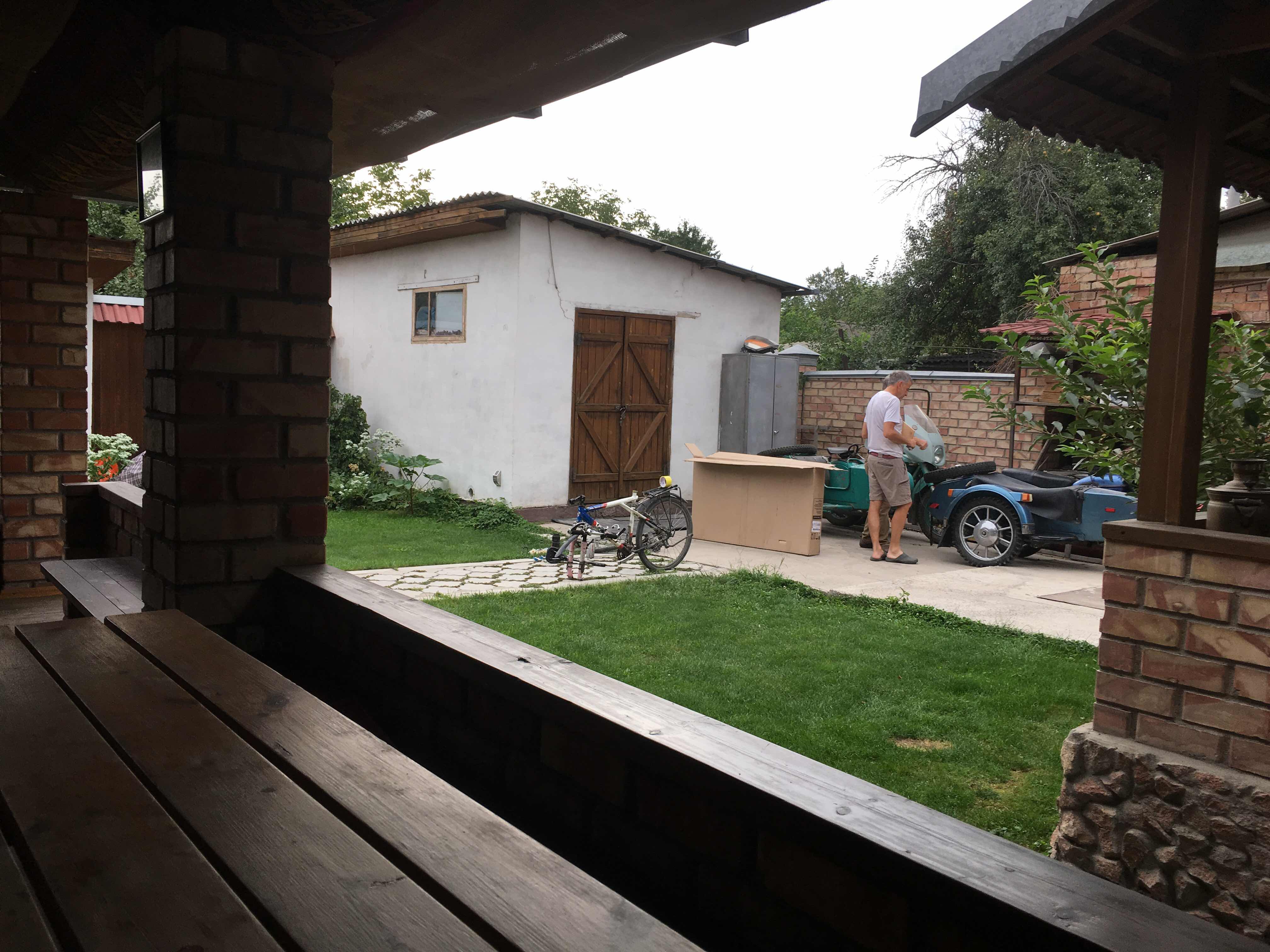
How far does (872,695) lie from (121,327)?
535 inches

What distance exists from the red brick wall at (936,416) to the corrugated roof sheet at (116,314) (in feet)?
32.7

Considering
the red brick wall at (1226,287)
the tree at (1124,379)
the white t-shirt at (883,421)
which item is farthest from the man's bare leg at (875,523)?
the tree at (1124,379)

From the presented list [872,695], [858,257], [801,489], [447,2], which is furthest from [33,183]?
[858,257]

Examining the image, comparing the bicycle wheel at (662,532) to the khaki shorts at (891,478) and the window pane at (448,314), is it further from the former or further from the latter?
the window pane at (448,314)

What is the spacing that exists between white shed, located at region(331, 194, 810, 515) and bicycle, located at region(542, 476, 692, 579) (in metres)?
3.29

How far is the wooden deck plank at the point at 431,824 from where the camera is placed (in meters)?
0.94

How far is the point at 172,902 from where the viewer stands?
38.7 inches

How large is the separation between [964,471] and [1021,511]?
0.73m

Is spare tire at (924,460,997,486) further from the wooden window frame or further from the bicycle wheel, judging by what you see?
the wooden window frame

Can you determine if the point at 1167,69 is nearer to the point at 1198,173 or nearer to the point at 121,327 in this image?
the point at 1198,173

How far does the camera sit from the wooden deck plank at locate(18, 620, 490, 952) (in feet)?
3.10

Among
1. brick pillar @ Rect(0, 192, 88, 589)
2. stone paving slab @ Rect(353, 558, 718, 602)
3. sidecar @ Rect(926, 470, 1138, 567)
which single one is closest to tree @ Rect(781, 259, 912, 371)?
sidecar @ Rect(926, 470, 1138, 567)

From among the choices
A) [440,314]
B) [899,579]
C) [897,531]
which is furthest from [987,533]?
[440,314]

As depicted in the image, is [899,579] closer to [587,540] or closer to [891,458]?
[891,458]
